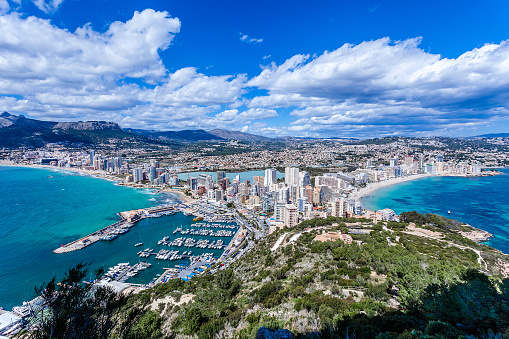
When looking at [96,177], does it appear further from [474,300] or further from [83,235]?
[474,300]

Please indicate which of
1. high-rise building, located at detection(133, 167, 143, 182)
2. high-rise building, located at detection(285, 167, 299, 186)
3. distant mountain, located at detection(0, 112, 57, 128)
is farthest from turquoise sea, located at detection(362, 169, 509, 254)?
distant mountain, located at detection(0, 112, 57, 128)

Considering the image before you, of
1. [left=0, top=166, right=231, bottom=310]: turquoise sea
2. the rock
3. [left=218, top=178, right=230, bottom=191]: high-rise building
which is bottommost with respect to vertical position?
[left=0, top=166, right=231, bottom=310]: turquoise sea

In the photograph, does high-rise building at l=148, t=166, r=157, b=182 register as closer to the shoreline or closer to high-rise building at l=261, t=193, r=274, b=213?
high-rise building at l=261, t=193, r=274, b=213

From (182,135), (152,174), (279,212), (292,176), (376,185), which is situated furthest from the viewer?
(182,135)

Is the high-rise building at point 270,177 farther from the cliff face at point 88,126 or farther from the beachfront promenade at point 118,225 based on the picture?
the cliff face at point 88,126

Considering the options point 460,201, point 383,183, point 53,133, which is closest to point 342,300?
point 460,201

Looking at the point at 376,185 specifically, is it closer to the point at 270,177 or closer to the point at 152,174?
the point at 270,177

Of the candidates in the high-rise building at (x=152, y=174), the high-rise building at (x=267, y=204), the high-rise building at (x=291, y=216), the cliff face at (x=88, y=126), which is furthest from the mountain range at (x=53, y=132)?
the high-rise building at (x=291, y=216)
